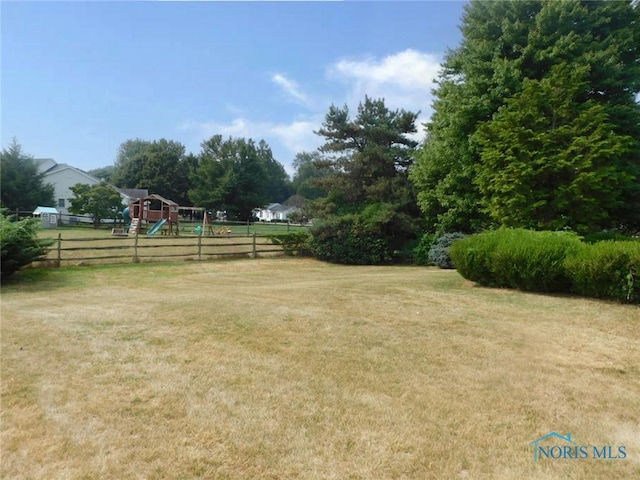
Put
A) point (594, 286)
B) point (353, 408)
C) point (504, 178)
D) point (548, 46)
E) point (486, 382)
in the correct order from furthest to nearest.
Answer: point (548, 46)
point (504, 178)
point (594, 286)
point (486, 382)
point (353, 408)

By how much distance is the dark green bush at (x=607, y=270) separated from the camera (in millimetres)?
6140

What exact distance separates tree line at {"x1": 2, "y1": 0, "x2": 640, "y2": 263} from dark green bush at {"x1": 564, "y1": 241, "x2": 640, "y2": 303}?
377 centimetres

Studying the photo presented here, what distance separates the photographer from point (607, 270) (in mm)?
6340

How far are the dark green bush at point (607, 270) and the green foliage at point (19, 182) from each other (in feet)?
118

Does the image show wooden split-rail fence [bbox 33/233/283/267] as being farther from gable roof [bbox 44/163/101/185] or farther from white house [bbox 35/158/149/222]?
gable roof [bbox 44/163/101/185]

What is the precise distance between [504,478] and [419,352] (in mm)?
2051

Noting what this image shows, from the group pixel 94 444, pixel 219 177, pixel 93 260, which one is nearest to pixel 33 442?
pixel 94 444

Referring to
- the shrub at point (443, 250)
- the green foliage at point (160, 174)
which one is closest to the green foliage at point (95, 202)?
the green foliage at point (160, 174)

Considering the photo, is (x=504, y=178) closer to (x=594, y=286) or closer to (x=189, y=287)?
(x=594, y=286)

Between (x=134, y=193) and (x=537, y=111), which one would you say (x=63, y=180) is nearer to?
(x=134, y=193)

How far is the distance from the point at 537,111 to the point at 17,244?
1294cm

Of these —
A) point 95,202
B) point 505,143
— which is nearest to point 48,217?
point 95,202

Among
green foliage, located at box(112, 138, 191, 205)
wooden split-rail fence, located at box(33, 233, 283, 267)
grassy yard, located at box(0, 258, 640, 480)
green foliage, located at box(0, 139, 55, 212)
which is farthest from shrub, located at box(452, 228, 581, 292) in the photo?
green foliage, located at box(112, 138, 191, 205)

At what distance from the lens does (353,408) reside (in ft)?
10.4
